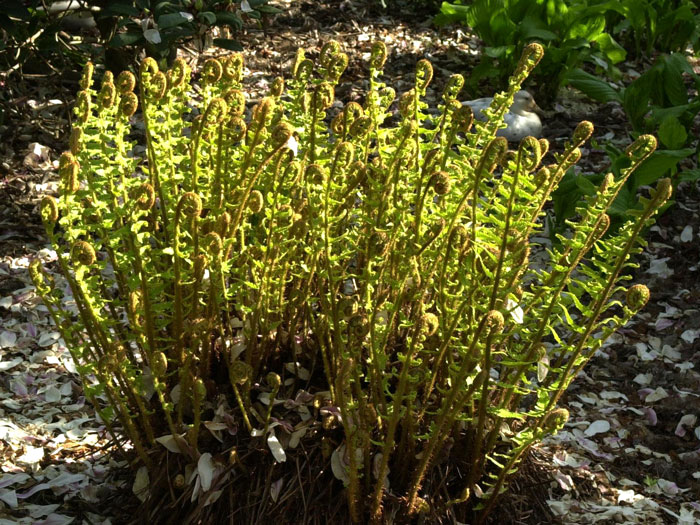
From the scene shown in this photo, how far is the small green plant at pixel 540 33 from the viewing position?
4066 mm

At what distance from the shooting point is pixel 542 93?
4391 mm

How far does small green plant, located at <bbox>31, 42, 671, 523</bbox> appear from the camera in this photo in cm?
149

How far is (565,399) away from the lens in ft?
8.94

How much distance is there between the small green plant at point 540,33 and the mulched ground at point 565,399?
251 mm

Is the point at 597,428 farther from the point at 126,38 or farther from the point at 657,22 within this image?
the point at 657,22

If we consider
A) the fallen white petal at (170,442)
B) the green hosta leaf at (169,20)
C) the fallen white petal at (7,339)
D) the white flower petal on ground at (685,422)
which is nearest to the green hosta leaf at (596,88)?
the white flower petal on ground at (685,422)

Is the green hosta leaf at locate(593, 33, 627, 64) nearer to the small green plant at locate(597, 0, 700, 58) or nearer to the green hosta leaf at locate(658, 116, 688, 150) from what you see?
the small green plant at locate(597, 0, 700, 58)

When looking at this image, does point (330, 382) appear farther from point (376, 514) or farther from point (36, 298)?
point (36, 298)

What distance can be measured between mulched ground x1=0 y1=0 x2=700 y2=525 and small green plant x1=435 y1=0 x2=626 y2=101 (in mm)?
251

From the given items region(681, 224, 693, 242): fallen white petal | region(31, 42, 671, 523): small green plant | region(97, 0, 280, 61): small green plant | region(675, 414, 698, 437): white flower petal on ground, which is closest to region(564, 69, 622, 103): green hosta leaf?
region(681, 224, 693, 242): fallen white petal

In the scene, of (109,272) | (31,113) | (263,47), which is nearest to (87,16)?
(31,113)

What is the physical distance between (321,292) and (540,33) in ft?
9.34

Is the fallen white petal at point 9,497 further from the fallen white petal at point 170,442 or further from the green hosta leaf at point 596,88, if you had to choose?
the green hosta leaf at point 596,88

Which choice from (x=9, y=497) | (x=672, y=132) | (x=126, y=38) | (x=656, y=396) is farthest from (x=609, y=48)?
(x=9, y=497)
